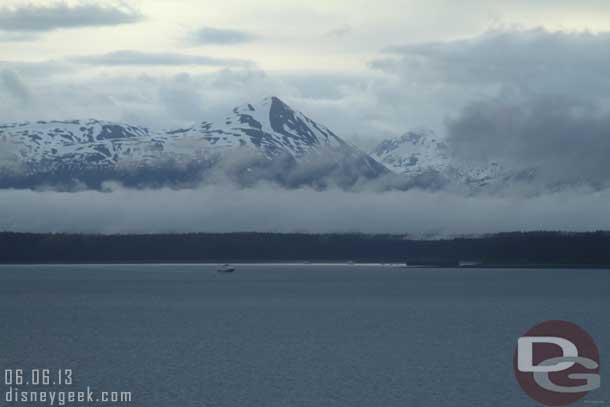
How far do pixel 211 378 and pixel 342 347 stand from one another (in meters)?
26.8

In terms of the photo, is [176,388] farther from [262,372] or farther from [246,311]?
[246,311]

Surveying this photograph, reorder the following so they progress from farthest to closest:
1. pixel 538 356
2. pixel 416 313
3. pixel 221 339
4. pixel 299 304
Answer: pixel 299 304, pixel 416 313, pixel 221 339, pixel 538 356

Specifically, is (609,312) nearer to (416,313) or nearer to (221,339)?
(416,313)

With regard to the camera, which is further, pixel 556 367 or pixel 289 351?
pixel 289 351

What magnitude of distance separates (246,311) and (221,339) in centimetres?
5545

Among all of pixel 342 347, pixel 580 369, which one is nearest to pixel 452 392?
pixel 580 369

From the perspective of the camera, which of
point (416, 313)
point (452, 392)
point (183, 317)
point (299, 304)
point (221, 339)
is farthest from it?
point (299, 304)

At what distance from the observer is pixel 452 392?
242 ft

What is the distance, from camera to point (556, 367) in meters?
83.8

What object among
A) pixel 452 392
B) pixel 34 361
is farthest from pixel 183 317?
pixel 452 392

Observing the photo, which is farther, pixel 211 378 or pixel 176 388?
pixel 211 378

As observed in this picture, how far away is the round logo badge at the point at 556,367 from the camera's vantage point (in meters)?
70.9

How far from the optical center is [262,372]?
84.0 metres

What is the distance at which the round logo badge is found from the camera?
70.9 metres
